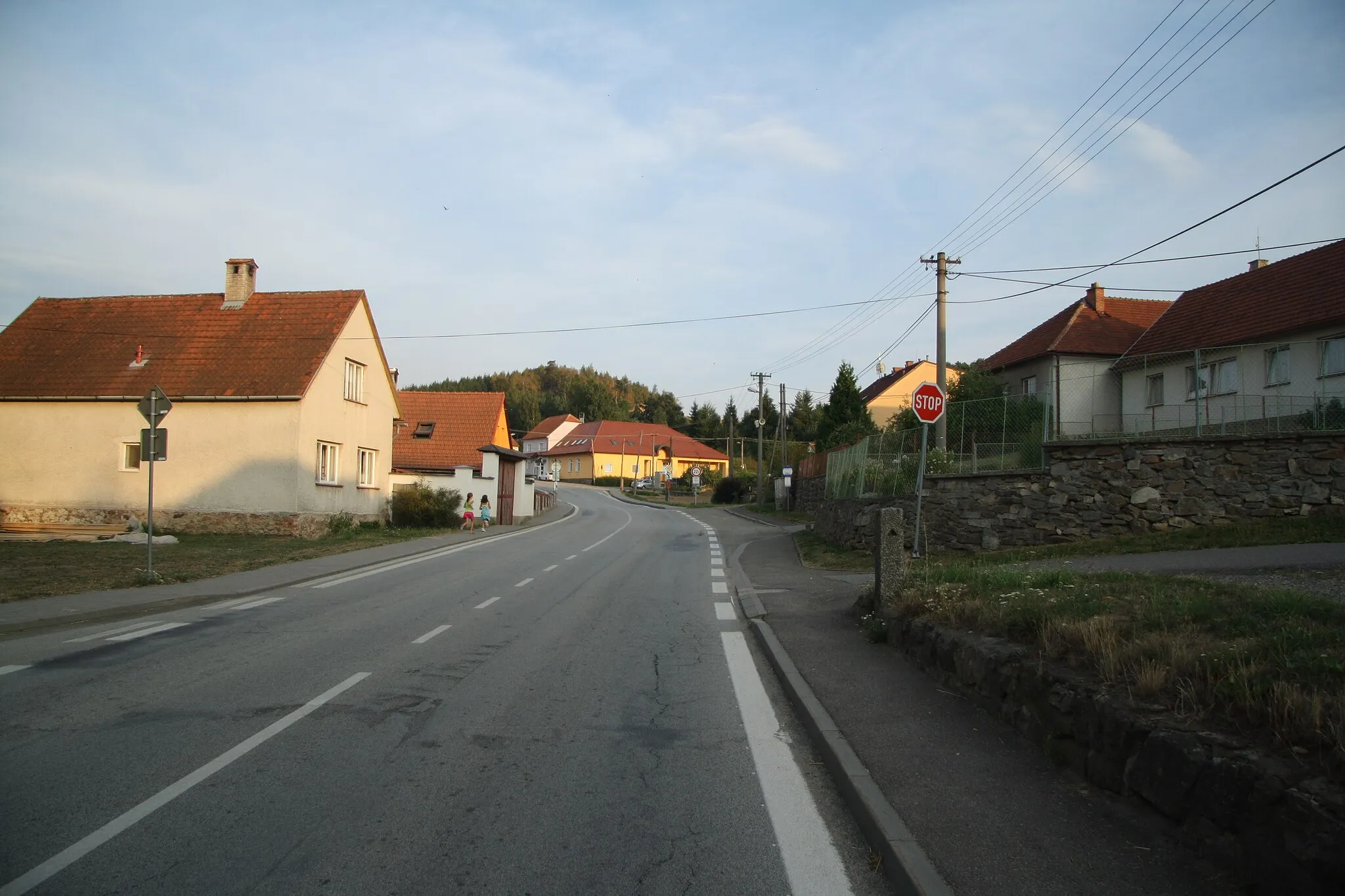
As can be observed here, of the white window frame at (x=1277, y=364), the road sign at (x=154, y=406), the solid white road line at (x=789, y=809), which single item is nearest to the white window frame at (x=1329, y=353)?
the white window frame at (x=1277, y=364)

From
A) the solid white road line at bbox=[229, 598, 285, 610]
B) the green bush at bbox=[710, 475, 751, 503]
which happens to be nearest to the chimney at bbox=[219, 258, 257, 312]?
the solid white road line at bbox=[229, 598, 285, 610]

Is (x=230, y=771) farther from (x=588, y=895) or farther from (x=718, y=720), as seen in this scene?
(x=718, y=720)

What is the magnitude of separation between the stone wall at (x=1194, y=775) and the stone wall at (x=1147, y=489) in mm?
11679

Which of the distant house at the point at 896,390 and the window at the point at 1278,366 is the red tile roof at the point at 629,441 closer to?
the distant house at the point at 896,390

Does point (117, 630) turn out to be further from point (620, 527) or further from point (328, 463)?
point (620, 527)

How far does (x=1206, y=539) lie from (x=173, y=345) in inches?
1141

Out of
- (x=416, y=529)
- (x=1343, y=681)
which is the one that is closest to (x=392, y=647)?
(x=1343, y=681)

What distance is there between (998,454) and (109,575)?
16.3 m

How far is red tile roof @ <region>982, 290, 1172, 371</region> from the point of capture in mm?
35531

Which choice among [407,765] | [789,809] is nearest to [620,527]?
[407,765]

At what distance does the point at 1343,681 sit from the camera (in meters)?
3.73

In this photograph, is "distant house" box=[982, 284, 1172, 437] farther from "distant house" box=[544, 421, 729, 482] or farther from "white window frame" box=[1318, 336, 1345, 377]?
"distant house" box=[544, 421, 729, 482]

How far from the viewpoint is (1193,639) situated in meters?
4.95

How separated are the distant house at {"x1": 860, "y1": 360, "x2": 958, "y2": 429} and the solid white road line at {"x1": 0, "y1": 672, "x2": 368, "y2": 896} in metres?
52.7
